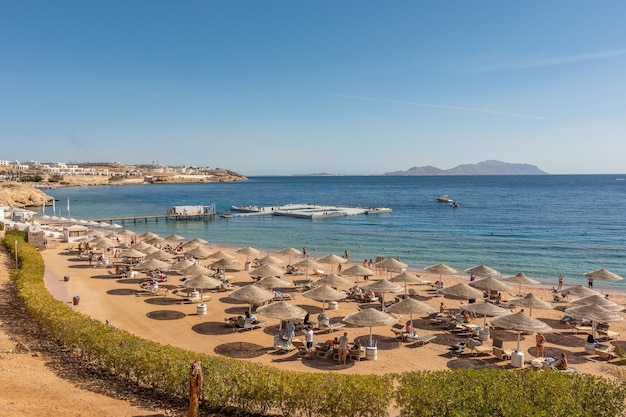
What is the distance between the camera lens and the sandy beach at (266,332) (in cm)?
1470

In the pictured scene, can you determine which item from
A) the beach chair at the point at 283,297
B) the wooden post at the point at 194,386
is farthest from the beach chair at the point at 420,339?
the wooden post at the point at 194,386

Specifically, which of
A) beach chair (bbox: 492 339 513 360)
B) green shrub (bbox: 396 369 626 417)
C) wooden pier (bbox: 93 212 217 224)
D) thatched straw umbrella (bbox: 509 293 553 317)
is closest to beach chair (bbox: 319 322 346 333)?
beach chair (bbox: 492 339 513 360)

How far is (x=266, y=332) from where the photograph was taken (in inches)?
686

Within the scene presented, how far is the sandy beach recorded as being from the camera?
14.7 metres

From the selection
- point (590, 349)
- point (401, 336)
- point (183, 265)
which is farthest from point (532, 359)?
point (183, 265)

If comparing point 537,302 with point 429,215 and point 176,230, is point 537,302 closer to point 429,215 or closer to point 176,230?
point 176,230

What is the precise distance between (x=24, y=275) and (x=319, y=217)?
55.5 m

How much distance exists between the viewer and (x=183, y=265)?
78.0 feet

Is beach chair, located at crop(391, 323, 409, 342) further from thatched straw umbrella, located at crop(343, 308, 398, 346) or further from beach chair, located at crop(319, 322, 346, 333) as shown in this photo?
beach chair, located at crop(319, 322, 346, 333)

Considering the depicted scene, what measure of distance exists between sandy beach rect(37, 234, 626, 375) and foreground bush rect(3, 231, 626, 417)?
163 inches

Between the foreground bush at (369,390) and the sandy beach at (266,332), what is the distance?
4.14 metres

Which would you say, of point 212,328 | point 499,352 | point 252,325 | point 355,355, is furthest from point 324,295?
point 499,352

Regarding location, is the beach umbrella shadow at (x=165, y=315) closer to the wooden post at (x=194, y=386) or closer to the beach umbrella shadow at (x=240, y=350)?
the beach umbrella shadow at (x=240, y=350)

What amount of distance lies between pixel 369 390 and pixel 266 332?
8.87m
